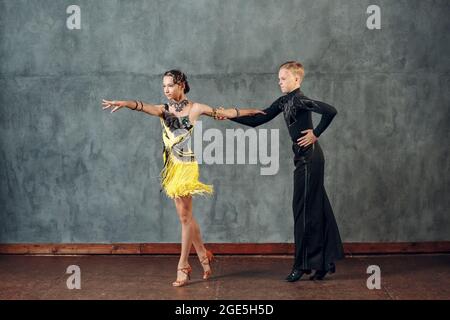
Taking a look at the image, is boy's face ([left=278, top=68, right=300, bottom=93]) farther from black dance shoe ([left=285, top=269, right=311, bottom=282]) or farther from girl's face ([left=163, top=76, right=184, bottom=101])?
black dance shoe ([left=285, top=269, right=311, bottom=282])

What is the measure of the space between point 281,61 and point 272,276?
6.44 ft

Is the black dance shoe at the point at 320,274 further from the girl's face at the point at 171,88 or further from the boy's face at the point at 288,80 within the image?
the girl's face at the point at 171,88

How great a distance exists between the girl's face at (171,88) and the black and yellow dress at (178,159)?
0.37 ft

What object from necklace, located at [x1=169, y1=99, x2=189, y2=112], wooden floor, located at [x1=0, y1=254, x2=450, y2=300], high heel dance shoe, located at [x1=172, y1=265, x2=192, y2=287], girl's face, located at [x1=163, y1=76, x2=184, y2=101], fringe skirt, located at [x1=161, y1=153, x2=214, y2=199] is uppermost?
girl's face, located at [x1=163, y1=76, x2=184, y2=101]

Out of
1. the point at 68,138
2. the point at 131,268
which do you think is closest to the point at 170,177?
the point at 131,268

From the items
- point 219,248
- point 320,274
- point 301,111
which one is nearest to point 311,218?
point 320,274

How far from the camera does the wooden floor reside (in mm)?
4883

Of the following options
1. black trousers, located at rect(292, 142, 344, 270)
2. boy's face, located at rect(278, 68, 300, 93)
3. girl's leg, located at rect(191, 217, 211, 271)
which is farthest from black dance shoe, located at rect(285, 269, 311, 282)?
boy's face, located at rect(278, 68, 300, 93)

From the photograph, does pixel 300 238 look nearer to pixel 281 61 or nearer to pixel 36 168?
pixel 281 61

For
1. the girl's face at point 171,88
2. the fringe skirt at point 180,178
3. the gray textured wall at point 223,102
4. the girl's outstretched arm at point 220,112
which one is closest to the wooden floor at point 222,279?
the gray textured wall at point 223,102

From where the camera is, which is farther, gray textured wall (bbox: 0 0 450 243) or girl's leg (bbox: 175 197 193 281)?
gray textured wall (bbox: 0 0 450 243)

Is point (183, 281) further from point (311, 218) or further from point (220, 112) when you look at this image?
point (220, 112)

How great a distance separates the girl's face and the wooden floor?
1.43 m

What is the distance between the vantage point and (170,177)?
5.13 meters
